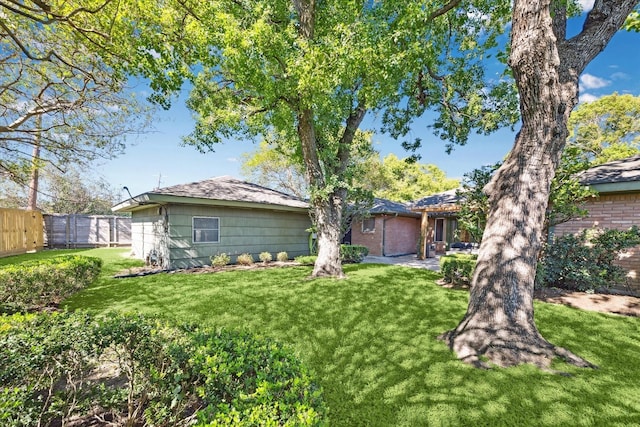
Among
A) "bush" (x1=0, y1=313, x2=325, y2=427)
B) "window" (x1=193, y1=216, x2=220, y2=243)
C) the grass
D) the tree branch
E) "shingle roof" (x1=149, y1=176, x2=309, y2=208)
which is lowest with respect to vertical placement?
the grass

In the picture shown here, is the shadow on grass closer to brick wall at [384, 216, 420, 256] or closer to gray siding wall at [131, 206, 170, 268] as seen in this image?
gray siding wall at [131, 206, 170, 268]

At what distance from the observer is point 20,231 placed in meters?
13.1

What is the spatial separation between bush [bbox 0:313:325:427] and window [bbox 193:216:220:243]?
8022 millimetres

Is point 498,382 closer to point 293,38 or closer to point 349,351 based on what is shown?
point 349,351

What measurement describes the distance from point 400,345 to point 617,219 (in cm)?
717

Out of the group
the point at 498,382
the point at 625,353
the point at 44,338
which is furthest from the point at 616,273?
the point at 44,338

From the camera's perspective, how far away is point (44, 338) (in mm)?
2014

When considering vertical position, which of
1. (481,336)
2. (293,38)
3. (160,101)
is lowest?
(481,336)

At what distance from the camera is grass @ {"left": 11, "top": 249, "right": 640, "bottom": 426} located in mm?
2568

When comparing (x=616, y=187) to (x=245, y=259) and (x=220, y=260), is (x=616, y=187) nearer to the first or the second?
(x=245, y=259)

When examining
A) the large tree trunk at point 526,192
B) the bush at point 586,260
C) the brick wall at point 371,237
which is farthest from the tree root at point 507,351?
the brick wall at point 371,237

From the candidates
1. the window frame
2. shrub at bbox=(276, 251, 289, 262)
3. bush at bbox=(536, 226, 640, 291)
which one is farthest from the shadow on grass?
the window frame

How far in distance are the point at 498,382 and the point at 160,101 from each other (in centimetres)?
A: 916

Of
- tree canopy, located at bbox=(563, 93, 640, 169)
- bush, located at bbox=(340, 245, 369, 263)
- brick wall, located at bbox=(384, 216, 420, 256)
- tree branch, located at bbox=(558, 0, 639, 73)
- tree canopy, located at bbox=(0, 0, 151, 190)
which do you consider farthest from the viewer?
tree canopy, located at bbox=(563, 93, 640, 169)
